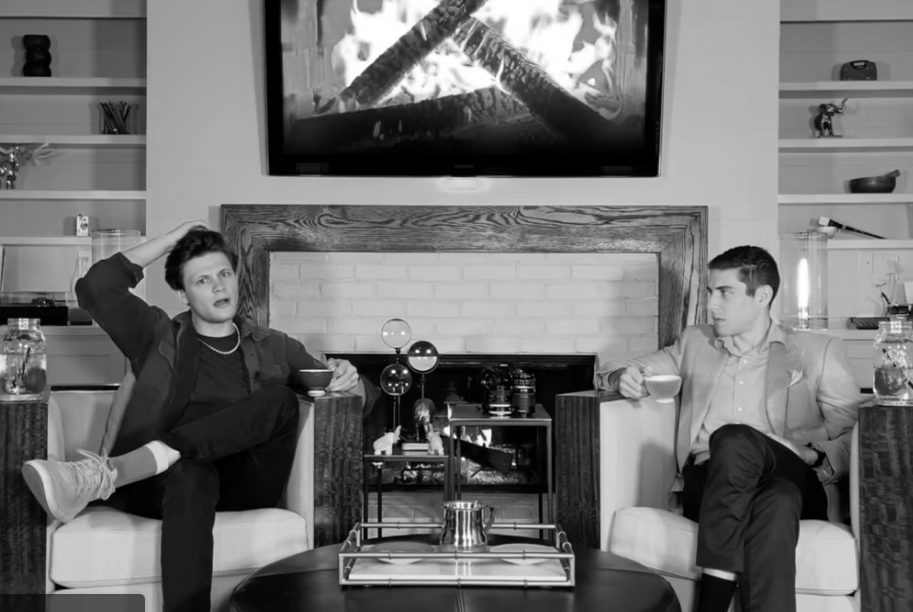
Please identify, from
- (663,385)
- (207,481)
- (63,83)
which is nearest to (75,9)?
(63,83)

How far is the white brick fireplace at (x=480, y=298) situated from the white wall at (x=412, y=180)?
245 millimetres

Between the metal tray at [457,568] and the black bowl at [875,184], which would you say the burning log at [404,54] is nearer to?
the black bowl at [875,184]

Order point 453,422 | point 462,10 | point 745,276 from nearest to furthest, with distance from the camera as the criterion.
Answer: point 745,276 → point 453,422 → point 462,10

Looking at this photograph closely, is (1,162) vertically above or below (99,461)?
above

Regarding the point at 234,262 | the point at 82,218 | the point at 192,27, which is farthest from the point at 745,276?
the point at 82,218

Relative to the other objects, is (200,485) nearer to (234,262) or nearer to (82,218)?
(234,262)

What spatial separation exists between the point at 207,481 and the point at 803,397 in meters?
1.56

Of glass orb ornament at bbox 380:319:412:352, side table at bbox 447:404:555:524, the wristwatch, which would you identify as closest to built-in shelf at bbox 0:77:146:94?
glass orb ornament at bbox 380:319:412:352

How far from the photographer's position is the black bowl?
15.2ft

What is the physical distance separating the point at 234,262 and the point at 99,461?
875mm

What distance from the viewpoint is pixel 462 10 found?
402 cm

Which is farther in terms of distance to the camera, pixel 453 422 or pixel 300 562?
pixel 453 422

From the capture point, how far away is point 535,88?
407 centimetres

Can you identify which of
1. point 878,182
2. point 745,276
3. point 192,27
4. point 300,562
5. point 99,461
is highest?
point 192,27
